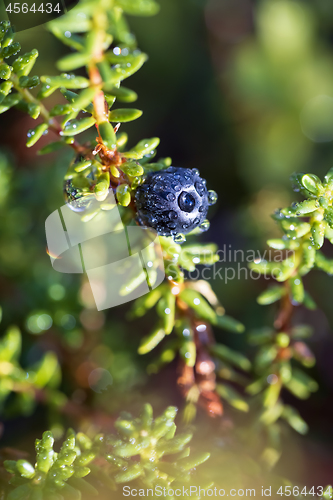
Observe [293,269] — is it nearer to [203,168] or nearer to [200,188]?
[200,188]

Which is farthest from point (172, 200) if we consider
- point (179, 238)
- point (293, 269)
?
point (293, 269)

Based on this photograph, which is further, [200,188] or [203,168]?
[203,168]

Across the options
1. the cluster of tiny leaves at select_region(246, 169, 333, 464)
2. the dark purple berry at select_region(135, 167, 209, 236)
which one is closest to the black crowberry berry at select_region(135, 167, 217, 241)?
the dark purple berry at select_region(135, 167, 209, 236)

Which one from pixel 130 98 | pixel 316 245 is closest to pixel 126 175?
pixel 130 98
